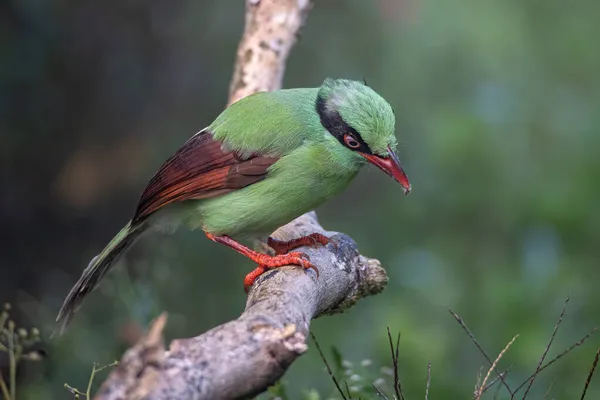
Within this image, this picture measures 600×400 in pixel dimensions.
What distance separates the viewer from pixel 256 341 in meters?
2.06

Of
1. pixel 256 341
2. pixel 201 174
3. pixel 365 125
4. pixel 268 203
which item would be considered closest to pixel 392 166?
pixel 365 125

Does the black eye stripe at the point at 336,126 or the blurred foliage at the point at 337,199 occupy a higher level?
the black eye stripe at the point at 336,126

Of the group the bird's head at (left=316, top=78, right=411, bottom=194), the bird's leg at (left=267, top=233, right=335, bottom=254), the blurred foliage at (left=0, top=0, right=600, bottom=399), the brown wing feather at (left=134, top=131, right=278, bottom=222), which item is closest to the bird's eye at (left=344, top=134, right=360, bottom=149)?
the bird's head at (left=316, top=78, right=411, bottom=194)

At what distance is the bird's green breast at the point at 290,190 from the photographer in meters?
3.32

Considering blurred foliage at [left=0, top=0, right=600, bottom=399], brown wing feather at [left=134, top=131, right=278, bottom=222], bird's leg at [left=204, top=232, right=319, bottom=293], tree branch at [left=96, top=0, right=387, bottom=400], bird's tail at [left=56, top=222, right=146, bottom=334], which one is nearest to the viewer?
tree branch at [left=96, top=0, right=387, bottom=400]

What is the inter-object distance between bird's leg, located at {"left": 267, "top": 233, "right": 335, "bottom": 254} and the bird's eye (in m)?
0.41

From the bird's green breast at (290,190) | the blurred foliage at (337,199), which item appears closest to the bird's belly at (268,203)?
the bird's green breast at (290,190)

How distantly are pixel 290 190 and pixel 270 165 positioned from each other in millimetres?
158

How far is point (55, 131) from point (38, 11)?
0.89 meters

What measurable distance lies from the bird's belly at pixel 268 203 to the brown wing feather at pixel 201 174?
0.05m

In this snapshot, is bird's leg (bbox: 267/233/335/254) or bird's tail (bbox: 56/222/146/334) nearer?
bird's leg (bbox: 267/233/335/254)

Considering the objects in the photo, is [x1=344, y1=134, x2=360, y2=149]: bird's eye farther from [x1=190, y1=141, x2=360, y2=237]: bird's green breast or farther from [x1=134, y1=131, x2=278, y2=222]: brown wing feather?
[x1=134, y1=131, x2=278, y2=222]: brown wing feather

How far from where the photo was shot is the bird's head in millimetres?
3248

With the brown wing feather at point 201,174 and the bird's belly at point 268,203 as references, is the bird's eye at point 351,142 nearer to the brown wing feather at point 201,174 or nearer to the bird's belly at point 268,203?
the bird's belly at point 268,203
